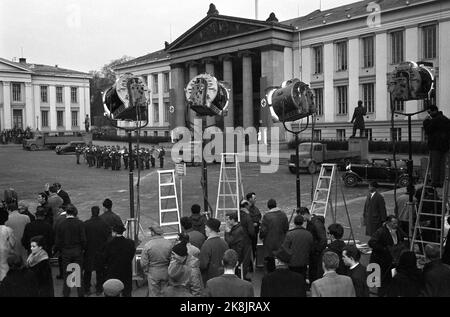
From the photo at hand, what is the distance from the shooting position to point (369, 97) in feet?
141

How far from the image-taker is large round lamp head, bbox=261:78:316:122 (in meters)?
11.4

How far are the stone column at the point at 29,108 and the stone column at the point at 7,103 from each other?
257 cm

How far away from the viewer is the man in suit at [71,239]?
847cm

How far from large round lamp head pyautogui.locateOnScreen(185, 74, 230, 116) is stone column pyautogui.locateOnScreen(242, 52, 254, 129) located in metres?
35.9

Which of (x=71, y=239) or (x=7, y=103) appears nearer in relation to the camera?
(x=71, y=239)

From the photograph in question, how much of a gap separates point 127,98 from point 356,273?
715 centimetres

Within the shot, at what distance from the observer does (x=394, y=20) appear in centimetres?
3956

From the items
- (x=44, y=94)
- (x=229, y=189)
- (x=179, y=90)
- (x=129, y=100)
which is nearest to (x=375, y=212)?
(x=229, y=189)

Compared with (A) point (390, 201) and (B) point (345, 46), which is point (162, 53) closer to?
(B) point (345, 46)

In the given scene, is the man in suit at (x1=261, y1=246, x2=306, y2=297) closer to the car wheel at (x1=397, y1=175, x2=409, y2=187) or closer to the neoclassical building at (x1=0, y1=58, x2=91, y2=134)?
the car wheel at (x1=397, y1=175, x2=409, y2=187)

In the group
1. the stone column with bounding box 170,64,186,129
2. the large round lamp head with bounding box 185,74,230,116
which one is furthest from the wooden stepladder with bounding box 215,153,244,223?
the stone column with bounding box 170,64,186,129

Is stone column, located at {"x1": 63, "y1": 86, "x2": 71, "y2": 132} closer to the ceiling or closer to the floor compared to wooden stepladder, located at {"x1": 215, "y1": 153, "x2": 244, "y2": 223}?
closer to the ceiling

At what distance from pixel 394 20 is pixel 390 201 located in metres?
25.7

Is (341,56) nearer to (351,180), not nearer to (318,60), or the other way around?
(318,60)
